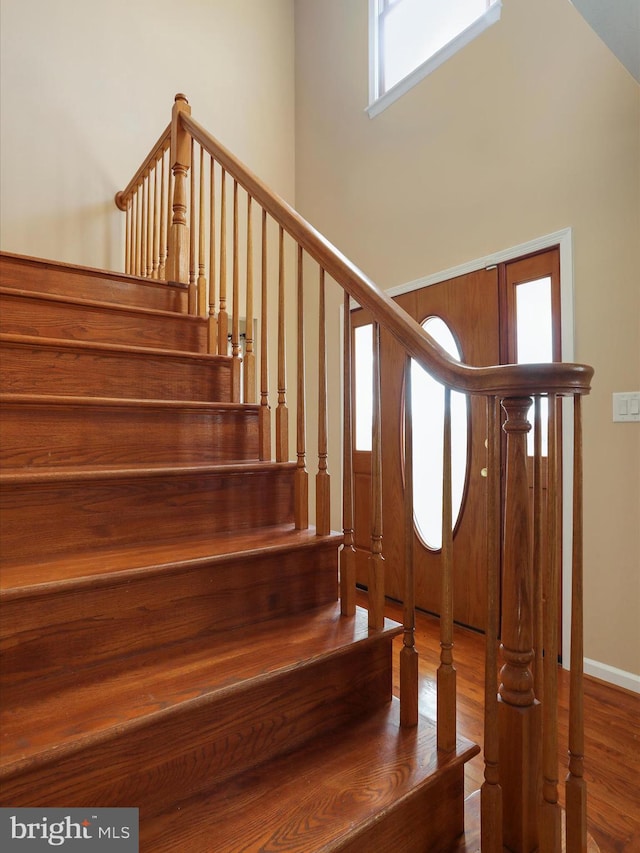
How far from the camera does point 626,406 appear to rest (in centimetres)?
213

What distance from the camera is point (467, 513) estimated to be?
2734mm

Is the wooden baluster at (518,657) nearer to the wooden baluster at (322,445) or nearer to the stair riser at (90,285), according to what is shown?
the wooden baluster at (322,445)

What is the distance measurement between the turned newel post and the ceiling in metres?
1.66

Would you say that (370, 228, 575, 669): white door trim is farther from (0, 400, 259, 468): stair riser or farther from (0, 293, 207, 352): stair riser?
(0, 293, 207, 352): stair riser

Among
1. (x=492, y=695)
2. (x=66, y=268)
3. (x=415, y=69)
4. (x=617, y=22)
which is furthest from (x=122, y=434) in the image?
(x=415, y=69)

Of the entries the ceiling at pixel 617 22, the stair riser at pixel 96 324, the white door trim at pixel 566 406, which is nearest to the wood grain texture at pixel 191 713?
the stair riser at pixel 96 324

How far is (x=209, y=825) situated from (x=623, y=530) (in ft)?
6.46

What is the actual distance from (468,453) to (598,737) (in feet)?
4.38

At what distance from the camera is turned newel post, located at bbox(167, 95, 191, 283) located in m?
2.42

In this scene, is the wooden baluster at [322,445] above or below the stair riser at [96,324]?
below

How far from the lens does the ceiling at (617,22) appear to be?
5.19 ft

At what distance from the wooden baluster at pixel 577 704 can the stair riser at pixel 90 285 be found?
184 cm

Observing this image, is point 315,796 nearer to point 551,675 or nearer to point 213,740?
point 213,740

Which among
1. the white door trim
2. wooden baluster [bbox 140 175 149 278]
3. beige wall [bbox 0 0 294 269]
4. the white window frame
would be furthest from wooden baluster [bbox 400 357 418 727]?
beige wall [bbox 0 0 294 269]
